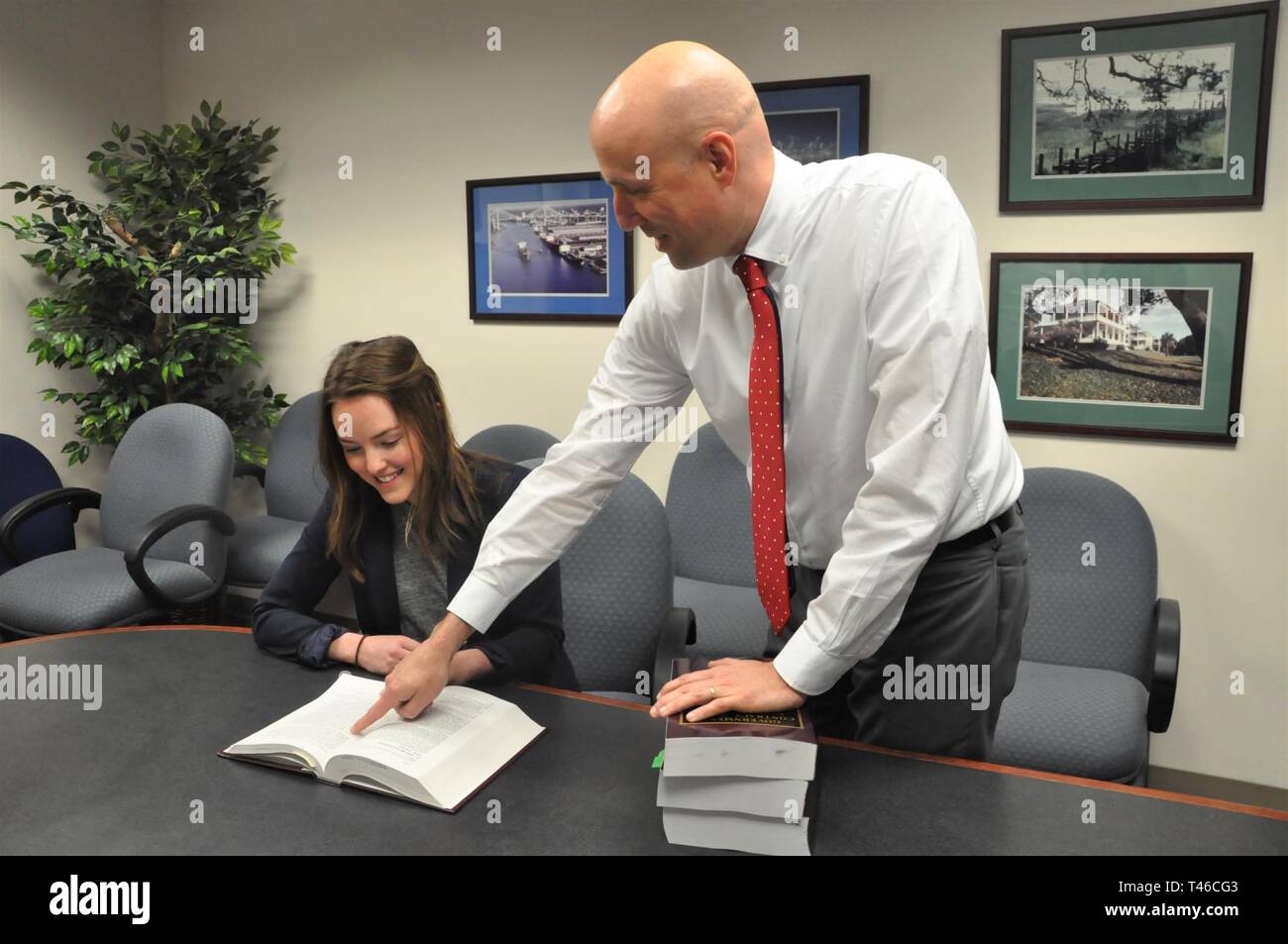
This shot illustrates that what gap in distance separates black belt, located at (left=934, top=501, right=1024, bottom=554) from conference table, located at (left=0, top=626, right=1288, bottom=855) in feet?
0.95

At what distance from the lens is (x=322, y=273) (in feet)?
13.4

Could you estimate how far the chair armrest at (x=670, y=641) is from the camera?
2.19m

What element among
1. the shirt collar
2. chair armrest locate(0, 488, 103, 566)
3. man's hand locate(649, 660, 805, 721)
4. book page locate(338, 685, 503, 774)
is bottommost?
chair armrest locate(0, 488, 103, 566)

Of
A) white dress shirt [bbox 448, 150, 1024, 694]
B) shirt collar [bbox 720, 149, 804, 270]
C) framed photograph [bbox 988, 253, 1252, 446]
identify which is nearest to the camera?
white dress shirt [bbox 448, 150, 1024, 694]

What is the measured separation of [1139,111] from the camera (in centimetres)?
260

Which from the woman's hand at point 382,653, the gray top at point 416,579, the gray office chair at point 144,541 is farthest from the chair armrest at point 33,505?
the woman's hand at point 382,653

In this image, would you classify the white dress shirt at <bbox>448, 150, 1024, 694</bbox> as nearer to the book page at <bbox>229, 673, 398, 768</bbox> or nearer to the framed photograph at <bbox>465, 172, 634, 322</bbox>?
the book page at <bbox>229, 673, 398, 768</bbox>

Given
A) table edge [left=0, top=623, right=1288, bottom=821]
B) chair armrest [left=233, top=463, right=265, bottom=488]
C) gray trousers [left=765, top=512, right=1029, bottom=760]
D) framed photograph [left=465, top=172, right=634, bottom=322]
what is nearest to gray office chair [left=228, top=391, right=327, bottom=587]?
chair armrest [left=233, top=463, right=265, bottom=488]

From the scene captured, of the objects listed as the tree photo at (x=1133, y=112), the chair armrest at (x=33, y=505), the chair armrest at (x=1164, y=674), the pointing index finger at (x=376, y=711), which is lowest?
the chair armrest at (x=1164, y=674)

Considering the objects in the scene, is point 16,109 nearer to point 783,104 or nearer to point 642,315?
point 783,104

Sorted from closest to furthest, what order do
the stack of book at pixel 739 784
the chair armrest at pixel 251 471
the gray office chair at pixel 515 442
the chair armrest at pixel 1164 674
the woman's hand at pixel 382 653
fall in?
1. the stack of book at pixel 739 784
2. the woman's hand at pixel 382 653
3. the chair armrest at pixel 1164 674
4. the gray office chair at pixel 515 442
5. the chair armrest at pixel 251 471

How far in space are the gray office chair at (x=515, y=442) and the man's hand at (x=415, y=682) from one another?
69.6 inches

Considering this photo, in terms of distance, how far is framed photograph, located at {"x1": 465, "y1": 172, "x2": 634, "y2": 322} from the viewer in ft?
11.2

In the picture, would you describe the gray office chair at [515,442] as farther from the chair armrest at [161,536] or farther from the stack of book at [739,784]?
the stack of book at [739,784]
